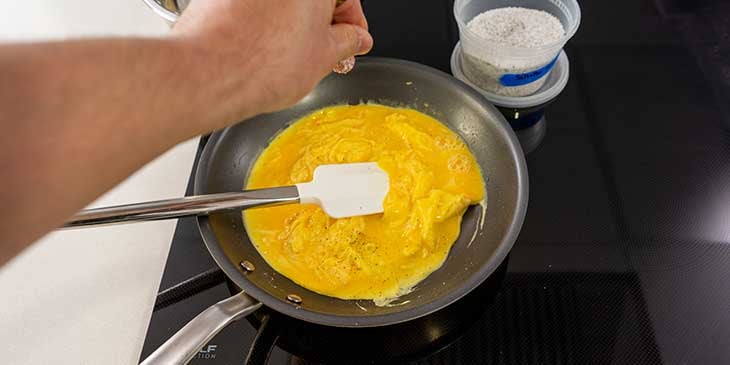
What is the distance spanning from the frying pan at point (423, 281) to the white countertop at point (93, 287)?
0.14m

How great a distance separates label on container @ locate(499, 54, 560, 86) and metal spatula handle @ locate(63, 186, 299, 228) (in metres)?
0.46

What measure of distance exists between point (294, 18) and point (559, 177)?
57cm

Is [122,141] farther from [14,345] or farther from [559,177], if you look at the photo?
[559,177]

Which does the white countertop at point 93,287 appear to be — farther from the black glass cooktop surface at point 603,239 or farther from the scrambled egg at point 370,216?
the scrambled egg at point 370,216

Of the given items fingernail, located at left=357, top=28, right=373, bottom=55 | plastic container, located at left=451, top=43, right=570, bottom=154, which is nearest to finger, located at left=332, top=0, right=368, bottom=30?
fingernail, located at left=357, top=28, right=373, bottom=55

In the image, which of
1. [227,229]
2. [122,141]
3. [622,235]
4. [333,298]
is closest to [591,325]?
[622,235]

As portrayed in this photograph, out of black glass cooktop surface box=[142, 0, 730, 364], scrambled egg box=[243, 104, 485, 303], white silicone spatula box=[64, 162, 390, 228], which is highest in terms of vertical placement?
white silicone spatula box=[64, 162, 390, 228]

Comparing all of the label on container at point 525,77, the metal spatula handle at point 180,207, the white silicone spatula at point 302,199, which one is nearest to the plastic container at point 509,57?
the label on container at point 525,77

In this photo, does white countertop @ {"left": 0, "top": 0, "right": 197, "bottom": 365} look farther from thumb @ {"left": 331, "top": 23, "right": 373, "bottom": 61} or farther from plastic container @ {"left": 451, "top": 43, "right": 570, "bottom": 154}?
plastic container @ {"left": 451, "top": 43, "right": 570, "bottom": 154}

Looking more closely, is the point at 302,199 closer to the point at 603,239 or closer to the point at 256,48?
the point at 256,48

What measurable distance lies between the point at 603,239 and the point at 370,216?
370mm

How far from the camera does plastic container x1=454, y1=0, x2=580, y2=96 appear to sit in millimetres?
1073

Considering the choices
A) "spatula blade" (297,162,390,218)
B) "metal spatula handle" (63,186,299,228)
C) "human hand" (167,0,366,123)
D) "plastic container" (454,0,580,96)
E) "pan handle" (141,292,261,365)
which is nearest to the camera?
"human hand" (167,0,366,123)

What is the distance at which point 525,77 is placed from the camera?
1.10 metres
